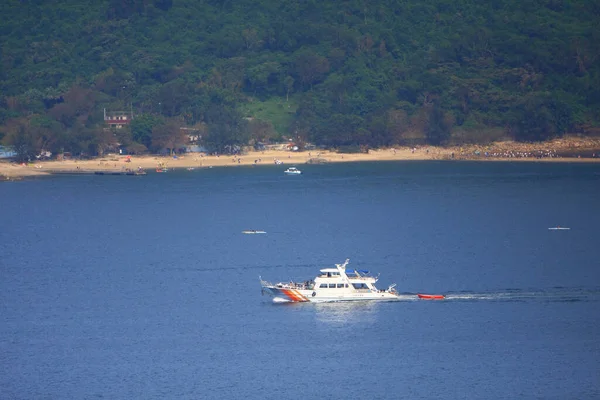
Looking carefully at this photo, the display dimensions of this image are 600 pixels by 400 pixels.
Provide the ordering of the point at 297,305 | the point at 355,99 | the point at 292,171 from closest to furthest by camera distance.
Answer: the point at 297,305 → the point at 292,171 → the point at 355,99

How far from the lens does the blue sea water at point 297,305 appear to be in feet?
180

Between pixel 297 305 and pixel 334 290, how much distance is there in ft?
8.63

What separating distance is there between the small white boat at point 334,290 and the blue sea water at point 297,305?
72 cm

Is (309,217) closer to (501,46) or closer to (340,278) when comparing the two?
(340,278)

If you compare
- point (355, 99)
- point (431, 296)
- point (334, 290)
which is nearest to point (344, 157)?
point (355, 99)

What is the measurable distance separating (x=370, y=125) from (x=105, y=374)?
4875 inches

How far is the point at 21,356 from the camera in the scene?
2324 inches

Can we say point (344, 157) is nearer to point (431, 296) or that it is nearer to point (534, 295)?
point (534, 295)

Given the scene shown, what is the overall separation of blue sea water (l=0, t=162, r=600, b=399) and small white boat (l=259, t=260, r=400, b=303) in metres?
0.72

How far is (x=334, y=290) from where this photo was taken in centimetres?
6825

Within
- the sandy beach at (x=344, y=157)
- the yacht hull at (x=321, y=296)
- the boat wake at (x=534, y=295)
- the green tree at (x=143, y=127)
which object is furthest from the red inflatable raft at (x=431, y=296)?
the green tree at (x=143, y=127)

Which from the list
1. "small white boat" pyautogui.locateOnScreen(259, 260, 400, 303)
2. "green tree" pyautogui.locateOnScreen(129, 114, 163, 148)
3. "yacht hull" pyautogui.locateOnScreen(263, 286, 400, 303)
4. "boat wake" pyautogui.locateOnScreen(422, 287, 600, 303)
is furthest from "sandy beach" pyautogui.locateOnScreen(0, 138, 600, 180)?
"boat wake" pyautogui.locateOnScreen(422, 287, 600, 303)

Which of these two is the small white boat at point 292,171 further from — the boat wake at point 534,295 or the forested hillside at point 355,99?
the boat wake at point 534,295

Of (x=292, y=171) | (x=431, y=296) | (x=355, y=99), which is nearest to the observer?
(x=431, y=296)
